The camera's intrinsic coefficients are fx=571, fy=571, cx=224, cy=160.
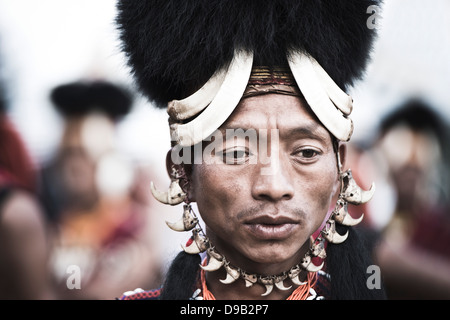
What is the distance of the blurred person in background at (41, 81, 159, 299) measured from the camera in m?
5.39

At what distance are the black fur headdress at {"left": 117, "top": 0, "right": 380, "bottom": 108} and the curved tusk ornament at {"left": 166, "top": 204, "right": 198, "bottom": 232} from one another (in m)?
0.55

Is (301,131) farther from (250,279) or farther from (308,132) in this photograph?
(250,279)

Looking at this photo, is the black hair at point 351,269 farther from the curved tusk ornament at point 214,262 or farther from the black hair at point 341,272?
the curved tusk ornament at point 214,262

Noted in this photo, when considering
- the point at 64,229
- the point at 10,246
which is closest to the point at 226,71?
the point at 10,246

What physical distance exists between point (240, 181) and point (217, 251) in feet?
1.35

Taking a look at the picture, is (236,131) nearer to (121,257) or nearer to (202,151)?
(202,151)

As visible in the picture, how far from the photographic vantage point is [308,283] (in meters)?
2.66

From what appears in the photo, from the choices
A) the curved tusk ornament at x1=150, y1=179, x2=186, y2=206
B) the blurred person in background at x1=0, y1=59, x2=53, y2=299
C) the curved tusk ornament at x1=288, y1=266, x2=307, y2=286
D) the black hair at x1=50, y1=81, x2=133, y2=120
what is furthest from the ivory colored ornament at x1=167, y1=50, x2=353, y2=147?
the black hair at x1=50, y1=81, x2=133, y2=120

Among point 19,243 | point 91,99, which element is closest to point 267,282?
point 19,243

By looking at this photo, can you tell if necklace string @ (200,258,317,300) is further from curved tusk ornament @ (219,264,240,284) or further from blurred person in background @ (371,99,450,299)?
blurred person in background @ (371,99,450,299)

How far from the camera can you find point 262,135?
2.40 meters

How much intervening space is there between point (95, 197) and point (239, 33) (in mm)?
4260

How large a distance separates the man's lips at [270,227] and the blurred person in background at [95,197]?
9.36ft

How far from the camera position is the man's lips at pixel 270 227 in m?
2.37
